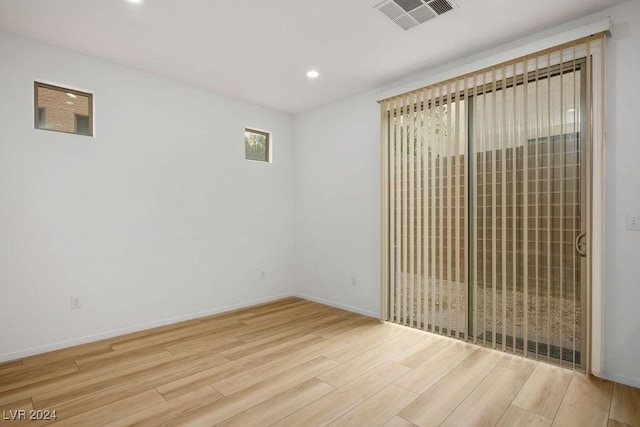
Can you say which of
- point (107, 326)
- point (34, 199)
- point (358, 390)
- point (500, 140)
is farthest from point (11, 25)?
point (500, 140)

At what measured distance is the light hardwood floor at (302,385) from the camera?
2.14m

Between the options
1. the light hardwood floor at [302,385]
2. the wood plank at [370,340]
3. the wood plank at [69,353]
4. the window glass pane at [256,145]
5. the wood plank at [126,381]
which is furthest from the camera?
the window glass pane at [256,145]

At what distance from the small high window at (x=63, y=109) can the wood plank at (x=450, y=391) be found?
3.97 meters

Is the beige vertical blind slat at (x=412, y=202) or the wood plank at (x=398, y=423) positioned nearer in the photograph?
the wood plank at (x=398, y=423)

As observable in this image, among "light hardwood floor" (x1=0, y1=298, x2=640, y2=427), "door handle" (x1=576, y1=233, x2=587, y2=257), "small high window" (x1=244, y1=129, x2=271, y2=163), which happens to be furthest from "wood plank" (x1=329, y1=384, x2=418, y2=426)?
"small high window" (x1=244, y1=129, x2=271, y2=163)

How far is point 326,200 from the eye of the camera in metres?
4.89

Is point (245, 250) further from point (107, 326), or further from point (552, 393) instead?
point (552, 393)

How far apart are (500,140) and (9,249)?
4.67 metres

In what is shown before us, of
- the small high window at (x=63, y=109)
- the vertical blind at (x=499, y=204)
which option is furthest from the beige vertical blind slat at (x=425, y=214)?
the small high window at (x=63, y=109)

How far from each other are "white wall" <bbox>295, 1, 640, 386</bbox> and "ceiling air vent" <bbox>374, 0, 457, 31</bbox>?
95 centimetres

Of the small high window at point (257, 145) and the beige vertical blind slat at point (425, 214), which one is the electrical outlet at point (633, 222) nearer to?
the beige vertical blind slat at point (425, 214)

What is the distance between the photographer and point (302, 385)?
254 centimetres

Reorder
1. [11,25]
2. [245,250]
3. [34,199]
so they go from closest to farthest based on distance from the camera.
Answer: [11,25] < [34,199] < [245,250]

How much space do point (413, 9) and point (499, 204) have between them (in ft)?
6.25
